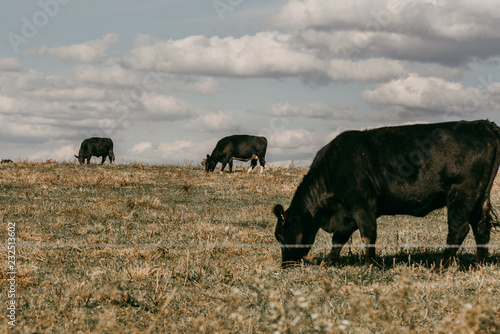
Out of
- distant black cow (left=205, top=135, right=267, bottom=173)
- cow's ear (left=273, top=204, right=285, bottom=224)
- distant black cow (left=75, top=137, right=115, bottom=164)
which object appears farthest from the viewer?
distant black cow (left=75, top=137, right=115, bottom=164)

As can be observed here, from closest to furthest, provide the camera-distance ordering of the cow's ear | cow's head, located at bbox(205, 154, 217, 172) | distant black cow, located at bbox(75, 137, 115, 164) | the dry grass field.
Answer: the dry grass field, the cow's ear, cow's head, located at bbox(205, 154, 217, 172), distant black cow, located at bbox(75, 137, 115, 164)

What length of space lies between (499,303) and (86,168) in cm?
2174

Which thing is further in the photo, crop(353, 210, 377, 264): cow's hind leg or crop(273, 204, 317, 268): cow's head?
crop(273, 204, 317, 268): cow's head

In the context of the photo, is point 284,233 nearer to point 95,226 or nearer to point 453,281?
point 453,281

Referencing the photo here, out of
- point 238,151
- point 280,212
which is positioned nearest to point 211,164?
point 238,151

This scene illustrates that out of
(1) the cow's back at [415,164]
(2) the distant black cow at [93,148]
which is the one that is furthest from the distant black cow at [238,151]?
(1) the cow's back at [415,164]

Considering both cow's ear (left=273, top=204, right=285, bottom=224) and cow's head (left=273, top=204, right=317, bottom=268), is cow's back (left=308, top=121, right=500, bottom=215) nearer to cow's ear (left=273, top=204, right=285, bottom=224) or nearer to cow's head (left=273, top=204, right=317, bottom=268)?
cow's head (left=273, top=204, right=317, bottom=268)

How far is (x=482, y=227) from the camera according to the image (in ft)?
23.7

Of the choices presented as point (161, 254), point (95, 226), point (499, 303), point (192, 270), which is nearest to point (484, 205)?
point (499, 303)

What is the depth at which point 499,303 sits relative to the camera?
4.92 meters

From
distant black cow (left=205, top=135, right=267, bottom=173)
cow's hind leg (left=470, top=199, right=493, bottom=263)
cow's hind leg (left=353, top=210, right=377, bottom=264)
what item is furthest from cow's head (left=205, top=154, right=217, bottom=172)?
cow's hind leg (left=470, top=199, right=493, bottom=263)

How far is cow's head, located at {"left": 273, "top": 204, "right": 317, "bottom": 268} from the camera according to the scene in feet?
24.3

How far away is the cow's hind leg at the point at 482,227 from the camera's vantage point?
23.3 ft

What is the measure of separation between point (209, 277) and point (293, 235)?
1.75m
